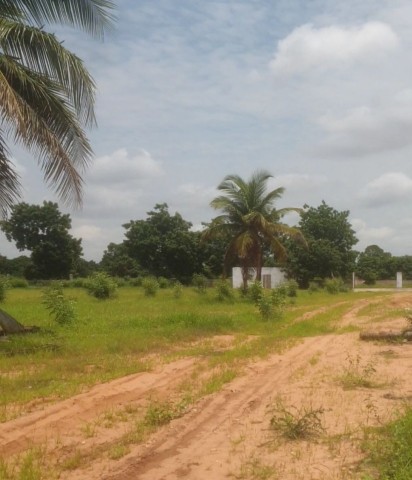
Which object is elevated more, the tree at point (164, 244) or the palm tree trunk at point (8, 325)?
the tree at point (164, 244)

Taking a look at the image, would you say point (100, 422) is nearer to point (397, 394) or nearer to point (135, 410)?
point (135, 410)

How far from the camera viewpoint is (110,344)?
1087cm

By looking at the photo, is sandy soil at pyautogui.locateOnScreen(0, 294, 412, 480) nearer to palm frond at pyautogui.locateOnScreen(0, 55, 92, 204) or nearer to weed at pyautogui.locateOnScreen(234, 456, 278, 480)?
weed at pyautogui.locateOnScreen(234, 456, 278, 480)

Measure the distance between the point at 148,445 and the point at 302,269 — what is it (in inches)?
1526

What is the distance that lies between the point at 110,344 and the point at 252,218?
1359 centimetres

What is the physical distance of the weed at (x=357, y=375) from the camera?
723 centimetres

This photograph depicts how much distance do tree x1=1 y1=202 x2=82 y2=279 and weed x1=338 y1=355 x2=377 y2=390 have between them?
35.9 metres

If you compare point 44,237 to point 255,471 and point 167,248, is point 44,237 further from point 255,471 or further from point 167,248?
point 255,471

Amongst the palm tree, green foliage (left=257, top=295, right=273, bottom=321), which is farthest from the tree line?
green foliage (left=257, top=295, right=273, bottom=321)

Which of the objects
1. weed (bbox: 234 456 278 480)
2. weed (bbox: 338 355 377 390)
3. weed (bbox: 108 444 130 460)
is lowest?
weed (bbox: 108 444 130 460)

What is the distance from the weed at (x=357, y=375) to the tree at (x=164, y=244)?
107 feet

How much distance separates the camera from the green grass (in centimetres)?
745

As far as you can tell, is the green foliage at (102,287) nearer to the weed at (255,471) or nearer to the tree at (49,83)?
the tree at (49,83)

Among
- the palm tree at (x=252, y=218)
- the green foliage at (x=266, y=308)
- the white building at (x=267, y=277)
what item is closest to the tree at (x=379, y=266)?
the white building at (x=267, y=277)
